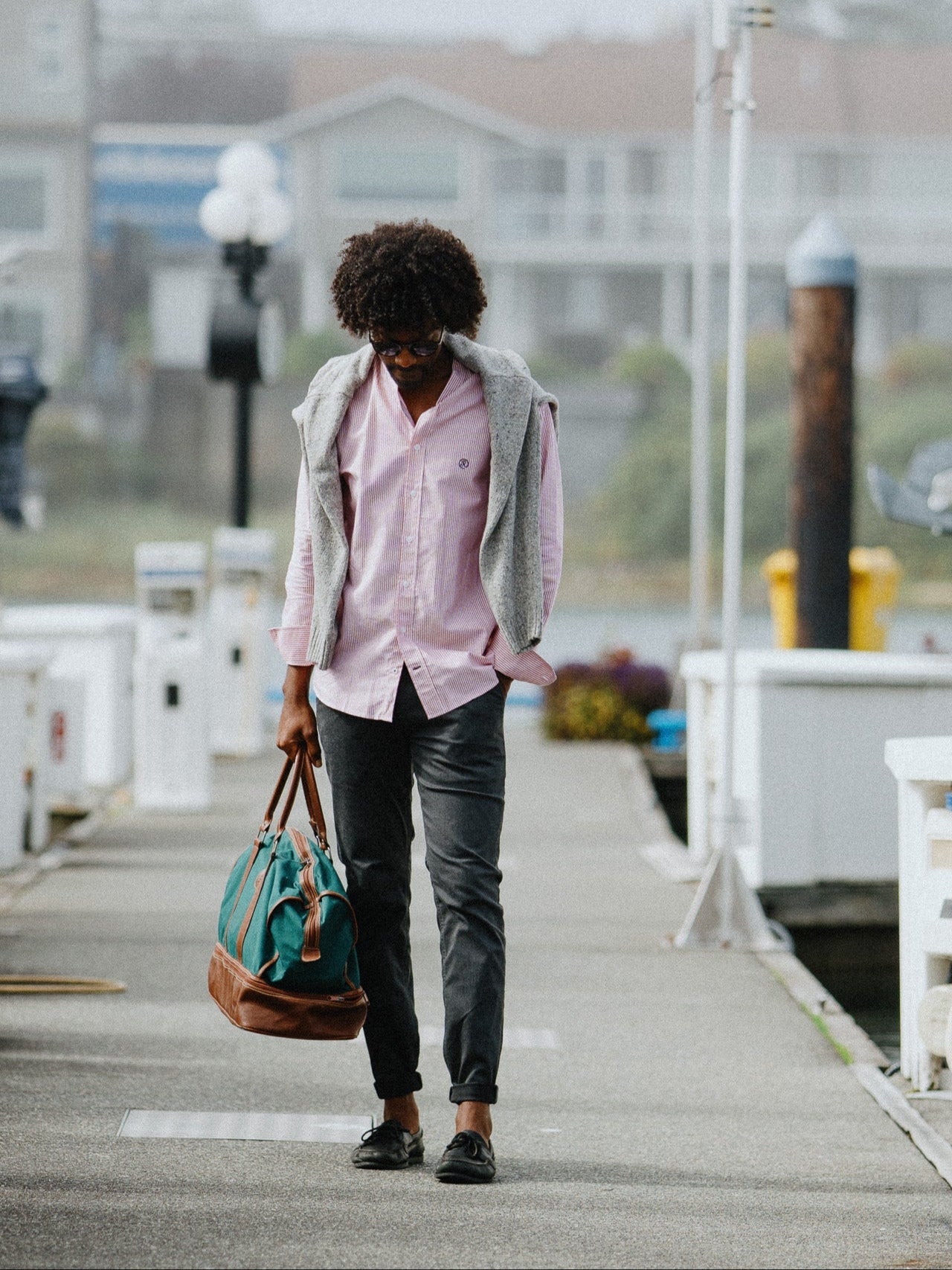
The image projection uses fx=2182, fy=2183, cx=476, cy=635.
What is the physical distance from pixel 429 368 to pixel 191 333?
60201mm

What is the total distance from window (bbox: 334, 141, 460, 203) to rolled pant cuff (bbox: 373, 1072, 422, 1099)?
59.6m

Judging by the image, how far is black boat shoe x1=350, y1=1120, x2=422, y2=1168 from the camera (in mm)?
4301

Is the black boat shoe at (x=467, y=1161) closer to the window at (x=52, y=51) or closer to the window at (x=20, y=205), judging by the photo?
the window at (x=20, y=205)

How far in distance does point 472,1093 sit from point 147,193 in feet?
204

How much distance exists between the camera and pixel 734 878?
7.30 meters

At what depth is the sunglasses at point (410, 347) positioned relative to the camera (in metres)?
4.18

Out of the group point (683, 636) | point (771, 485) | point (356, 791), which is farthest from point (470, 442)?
point (771, 485)

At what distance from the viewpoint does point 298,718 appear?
432 centimetres

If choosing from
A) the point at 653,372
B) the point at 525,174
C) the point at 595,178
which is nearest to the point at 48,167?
the point at 525,174

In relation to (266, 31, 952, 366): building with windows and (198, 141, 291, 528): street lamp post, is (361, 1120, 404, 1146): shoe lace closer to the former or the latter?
(198, 141, 291, 528): street lamp post

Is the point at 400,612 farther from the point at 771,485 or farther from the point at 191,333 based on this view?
the point at 191,333

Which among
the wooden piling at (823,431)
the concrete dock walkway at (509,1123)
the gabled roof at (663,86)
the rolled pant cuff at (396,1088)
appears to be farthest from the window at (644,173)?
the rolled pant cuff at (396,1088)

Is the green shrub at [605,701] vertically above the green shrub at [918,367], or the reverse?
the green shrub at [918,367]

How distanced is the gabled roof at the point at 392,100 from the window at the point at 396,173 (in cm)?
110
